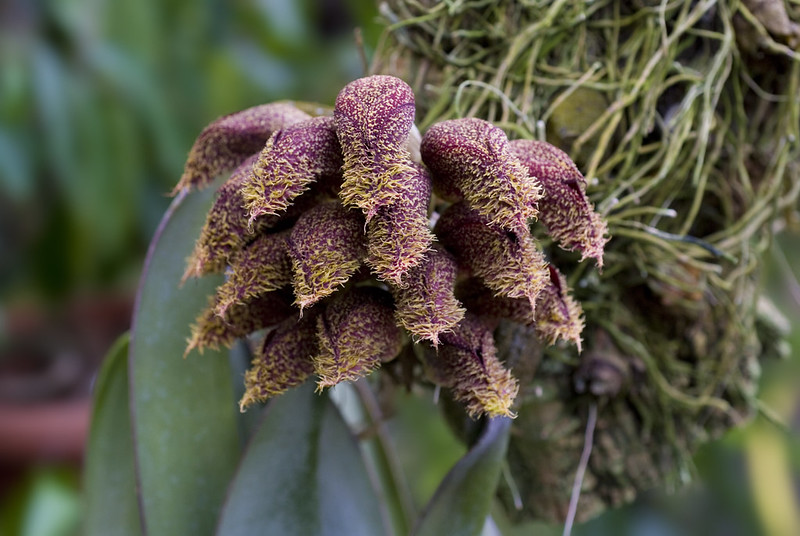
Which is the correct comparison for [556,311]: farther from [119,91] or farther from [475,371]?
[119,91]

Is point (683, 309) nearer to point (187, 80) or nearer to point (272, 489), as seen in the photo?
point (272, 489)

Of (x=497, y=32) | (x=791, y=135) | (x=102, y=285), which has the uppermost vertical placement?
(x=102, y=285)

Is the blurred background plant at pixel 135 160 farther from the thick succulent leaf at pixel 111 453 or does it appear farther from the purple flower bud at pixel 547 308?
the purple flower bud at pixel 547 308

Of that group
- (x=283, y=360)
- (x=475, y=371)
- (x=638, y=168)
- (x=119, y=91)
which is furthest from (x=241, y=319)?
(x=119, y=91)

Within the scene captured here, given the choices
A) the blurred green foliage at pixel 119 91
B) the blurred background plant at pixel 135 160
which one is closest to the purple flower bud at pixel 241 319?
the blurred background plant at pixel 135 160

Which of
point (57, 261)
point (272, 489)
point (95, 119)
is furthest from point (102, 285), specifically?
point (272, 489)

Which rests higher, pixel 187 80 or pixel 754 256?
pixel 187 80
